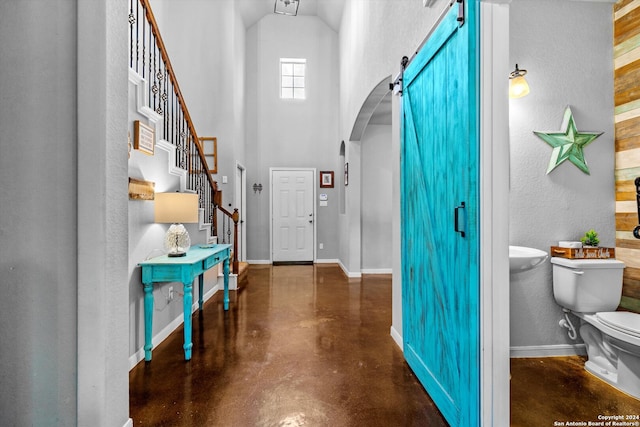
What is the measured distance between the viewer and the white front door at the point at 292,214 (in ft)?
22.4

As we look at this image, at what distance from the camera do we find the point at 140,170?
2.38 m

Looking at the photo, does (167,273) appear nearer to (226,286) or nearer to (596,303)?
(226,286)

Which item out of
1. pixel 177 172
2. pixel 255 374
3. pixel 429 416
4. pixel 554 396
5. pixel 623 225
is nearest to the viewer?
pixel 429 416

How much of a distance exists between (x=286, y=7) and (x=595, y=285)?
6.73 meters

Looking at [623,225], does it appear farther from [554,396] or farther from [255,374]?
[255,374]

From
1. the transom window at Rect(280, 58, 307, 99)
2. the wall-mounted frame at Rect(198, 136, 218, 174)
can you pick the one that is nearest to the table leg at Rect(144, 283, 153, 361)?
the wall-mounted frame at Rect(198, 136, 218, 174)

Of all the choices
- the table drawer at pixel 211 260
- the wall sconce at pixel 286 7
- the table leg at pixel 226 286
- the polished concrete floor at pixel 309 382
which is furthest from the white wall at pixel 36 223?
the wall sconce at pixel 286 7

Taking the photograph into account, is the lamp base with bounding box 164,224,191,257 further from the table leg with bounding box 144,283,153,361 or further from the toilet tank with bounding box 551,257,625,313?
the toilet tank with bounding box 551,257,625,313

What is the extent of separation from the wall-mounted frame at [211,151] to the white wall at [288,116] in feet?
4.93

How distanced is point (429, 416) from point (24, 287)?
1987mm

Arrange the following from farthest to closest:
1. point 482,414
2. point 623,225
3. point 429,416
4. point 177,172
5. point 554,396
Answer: point 177,172 → point 623,225 → point 554,396 → point 429,416 → point 482,414

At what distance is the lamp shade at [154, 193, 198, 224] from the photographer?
2535 mm

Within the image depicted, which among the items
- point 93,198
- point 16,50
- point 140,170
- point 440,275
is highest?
point 16,50

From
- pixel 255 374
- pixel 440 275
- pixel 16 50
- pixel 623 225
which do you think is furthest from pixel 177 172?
pixel 623 225
